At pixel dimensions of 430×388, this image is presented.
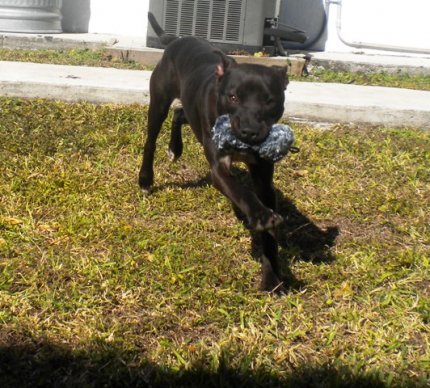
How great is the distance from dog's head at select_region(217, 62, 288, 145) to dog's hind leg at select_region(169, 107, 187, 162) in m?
1.47

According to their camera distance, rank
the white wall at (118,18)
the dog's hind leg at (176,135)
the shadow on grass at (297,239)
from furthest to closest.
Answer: the white wall at (118,18)
the dog's hind leg at (176,135)
the shadow on grass at (297,239)

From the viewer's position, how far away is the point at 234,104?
4.38 metres

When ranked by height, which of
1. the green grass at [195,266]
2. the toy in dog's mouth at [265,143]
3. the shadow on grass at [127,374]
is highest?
the toy in dog's mouth at [265,143]

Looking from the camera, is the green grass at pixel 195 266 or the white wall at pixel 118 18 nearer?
the green grass at pixel 195 266

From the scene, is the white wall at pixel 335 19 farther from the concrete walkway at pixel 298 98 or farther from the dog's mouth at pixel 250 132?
the dog's mouth at pixel 250 132

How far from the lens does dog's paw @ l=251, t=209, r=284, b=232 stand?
3.91m

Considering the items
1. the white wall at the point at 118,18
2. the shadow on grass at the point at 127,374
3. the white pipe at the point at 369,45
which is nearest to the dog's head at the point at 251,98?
the shadow on grass at the point at 127,374

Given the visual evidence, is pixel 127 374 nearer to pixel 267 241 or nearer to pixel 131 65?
pixel 267 241

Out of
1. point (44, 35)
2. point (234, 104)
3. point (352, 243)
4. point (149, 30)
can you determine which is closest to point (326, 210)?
point (352, 243)

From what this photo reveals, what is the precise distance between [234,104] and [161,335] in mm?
1321

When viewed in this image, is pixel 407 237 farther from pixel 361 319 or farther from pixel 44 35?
pixel 44 35

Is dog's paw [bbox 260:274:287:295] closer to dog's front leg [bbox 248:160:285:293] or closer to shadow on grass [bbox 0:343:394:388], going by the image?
dog's front leg [bbox 248:160:285:293]

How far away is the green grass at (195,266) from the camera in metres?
3.63

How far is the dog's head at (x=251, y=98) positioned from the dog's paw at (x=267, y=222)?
1.54 feet
